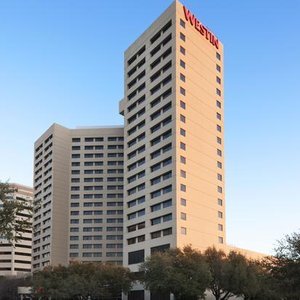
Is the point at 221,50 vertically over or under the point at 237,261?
over

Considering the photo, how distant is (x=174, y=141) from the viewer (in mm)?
112688

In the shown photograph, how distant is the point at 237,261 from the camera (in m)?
84.9

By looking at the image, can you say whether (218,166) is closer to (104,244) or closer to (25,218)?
(104,244)

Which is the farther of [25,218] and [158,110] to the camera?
[158,110]

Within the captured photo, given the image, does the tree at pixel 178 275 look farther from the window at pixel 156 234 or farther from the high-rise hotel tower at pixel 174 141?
the window at pixel 156 234

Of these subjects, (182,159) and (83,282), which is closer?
(83,282)

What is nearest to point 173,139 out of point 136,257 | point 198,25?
point 136,257

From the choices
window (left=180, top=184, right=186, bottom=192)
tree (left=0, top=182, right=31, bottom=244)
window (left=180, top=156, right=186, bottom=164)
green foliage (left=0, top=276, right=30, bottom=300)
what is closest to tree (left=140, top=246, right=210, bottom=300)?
window (left=180, top=184, right=186, bottom=192)

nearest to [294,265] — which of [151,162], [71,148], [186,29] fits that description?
[151,162]

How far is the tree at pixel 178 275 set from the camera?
258ft

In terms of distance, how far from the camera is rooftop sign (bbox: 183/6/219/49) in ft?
408

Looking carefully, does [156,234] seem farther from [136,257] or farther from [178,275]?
[178,275]

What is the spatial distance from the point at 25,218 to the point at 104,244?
473ft

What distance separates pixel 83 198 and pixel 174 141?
3135 inches
